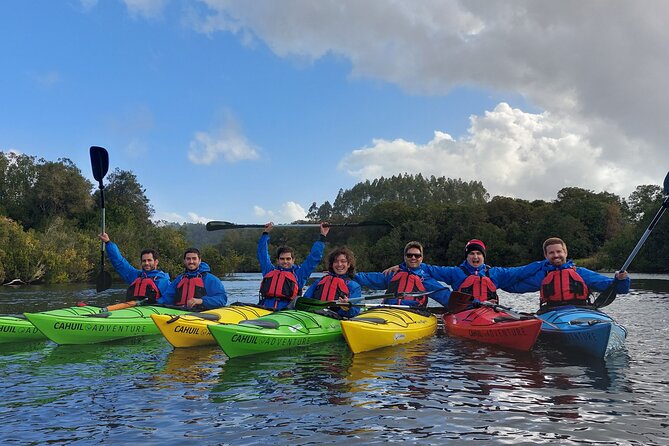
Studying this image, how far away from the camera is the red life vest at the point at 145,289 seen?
10586mm

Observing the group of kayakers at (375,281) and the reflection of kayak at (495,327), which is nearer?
the reflection of kayak at (495,327)

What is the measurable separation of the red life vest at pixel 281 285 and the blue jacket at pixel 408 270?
113 centimetres

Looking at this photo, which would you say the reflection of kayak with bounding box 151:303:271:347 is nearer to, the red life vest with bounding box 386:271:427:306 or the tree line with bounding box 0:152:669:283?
the red life vest with bounding box 386:271:427:306

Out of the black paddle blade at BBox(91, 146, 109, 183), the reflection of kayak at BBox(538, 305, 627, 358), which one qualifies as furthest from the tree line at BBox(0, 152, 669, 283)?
the reflection of kayak at BBox(538, 305, 627, 358)

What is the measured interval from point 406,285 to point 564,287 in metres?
2.57

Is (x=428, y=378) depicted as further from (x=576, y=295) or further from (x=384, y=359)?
(x=576, y=295)

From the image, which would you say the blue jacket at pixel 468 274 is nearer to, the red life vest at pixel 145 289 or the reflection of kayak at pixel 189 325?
the reflection of kayak at pixel 189 325

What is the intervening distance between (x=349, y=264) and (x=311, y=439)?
5171 mm

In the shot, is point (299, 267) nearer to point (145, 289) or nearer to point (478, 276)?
point (145, 289)

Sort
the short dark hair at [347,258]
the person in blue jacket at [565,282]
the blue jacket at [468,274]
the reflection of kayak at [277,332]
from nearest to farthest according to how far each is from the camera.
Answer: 1. the reflection of kayak at [277,332]
2. the person in blue jacket at [565,282]
3. the short dark hair at [347,258]
4. the blue jacket at [468,274]

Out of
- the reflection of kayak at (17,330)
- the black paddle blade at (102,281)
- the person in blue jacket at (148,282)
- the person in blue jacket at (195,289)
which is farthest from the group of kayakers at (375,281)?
the reflection of kayak at (17,330)

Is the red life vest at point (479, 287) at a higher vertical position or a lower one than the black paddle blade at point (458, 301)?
higher

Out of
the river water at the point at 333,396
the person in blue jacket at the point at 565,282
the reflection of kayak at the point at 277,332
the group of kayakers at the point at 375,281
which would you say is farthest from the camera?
the group of kayakers at the point at 375,281

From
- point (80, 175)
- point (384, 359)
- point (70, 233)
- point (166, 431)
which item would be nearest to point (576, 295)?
point (384, 359)
